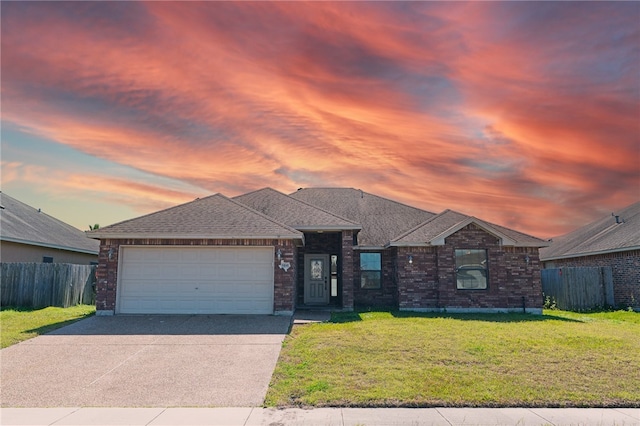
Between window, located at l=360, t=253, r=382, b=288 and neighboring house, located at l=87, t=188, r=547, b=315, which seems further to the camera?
window, located at l=360, t=253, r=382, b=288

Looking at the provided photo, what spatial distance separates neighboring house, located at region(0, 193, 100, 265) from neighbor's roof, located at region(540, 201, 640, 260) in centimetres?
2611

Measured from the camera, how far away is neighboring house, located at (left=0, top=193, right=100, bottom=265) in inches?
761

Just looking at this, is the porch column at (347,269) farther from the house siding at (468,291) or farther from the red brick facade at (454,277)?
the house siding at (468,291)

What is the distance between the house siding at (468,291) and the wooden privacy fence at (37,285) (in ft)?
46.2

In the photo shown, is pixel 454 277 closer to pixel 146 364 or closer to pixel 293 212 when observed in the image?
pixel 293 212

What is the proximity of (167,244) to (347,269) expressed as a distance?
652 centimetres

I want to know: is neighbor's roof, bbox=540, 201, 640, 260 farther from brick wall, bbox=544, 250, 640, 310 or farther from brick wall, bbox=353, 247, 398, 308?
brick wall, bbox=353, 247, 398, 308

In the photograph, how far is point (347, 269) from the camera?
634 inches

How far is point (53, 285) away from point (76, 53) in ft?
37.5

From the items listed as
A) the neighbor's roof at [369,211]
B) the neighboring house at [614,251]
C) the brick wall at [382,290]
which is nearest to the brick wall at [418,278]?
the brick wall at [382,290]

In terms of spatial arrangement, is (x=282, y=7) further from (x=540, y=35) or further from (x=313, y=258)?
(x=313, y=258)

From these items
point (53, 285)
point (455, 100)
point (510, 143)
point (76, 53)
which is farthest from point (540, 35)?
point (53, 285)

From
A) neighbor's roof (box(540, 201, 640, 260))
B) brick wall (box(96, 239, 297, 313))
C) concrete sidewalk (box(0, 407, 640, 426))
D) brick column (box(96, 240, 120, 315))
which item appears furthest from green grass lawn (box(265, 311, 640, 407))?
neighbor's roof (box(540, 201, 640, 260))

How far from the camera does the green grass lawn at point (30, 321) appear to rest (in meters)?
11.7
